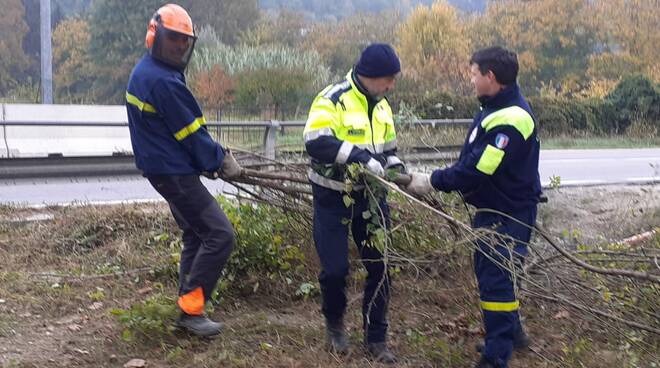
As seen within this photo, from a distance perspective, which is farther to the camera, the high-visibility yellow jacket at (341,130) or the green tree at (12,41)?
the green tree at (12,41)

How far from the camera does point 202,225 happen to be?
4797 mm

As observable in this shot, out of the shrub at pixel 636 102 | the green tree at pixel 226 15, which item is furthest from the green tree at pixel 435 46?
the green tree at pixel 226 15

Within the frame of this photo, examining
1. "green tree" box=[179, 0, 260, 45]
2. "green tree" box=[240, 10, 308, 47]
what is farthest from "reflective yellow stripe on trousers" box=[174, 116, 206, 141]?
"green tree" box=[179, 0, 260, 45]

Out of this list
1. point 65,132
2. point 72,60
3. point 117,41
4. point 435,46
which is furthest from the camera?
point 72,60

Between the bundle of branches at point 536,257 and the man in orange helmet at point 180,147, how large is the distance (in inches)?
20.7

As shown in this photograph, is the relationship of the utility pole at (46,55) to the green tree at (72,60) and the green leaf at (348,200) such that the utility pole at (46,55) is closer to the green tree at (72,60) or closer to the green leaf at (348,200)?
the green leaf at (348,200)

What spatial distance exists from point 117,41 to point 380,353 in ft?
148

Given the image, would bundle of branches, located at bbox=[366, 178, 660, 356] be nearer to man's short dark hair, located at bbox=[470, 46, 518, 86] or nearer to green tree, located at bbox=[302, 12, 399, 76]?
man's short dark hair, located at bbox=[470, 46, 518, 86]

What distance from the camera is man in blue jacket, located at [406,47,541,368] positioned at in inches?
169

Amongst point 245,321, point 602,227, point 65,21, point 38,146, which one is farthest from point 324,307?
point 65,21

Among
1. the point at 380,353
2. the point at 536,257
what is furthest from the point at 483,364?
the point at 536,257

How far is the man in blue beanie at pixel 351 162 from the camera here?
14.5 ft

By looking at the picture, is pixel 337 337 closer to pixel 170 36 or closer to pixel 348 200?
pixel 348 200

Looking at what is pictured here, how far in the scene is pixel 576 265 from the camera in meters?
4.84
